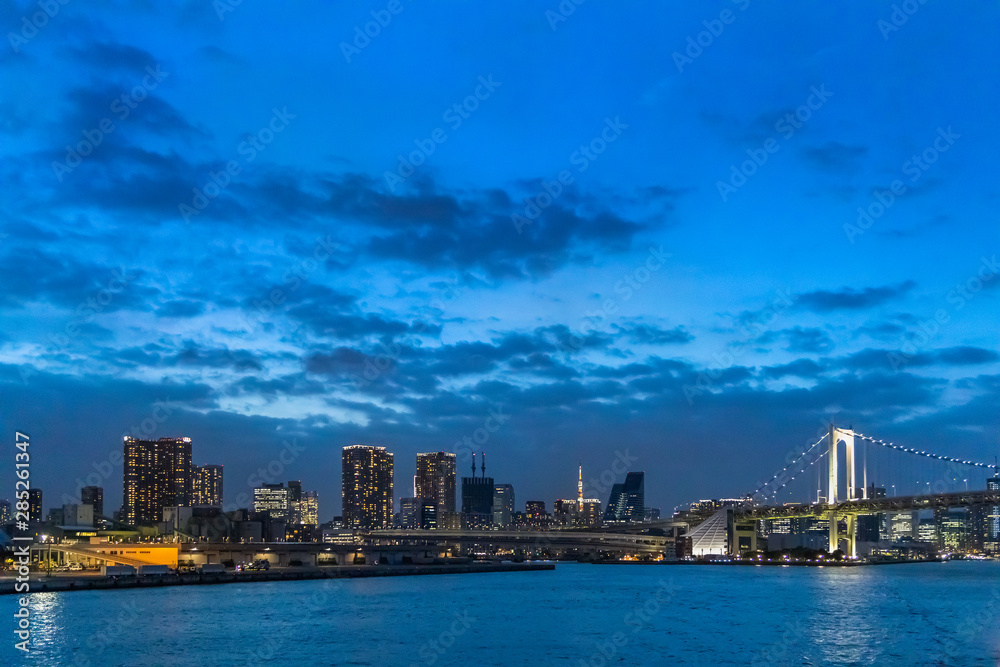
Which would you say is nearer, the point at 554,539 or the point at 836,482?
the point at 836,482

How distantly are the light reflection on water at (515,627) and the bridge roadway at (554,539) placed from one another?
3117 inches

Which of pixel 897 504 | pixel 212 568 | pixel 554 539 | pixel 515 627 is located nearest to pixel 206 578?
pixel 212 568

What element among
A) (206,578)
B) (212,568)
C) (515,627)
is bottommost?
(212,568)

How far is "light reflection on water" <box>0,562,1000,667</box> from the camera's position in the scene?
34781mm

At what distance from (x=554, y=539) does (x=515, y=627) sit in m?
120

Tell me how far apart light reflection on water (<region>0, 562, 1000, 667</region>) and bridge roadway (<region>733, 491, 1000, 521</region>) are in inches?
1275

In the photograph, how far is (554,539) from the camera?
162375mm

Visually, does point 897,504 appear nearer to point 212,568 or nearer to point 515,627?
point 212,568

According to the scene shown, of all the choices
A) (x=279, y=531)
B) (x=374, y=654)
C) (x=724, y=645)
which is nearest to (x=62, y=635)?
(x=374, y=654)

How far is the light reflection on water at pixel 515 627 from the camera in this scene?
34781 millimetres

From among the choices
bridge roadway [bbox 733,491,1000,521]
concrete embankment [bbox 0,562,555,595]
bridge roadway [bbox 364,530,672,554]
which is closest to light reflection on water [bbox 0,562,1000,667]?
concrete embankment [bbox 0,562,555,595]

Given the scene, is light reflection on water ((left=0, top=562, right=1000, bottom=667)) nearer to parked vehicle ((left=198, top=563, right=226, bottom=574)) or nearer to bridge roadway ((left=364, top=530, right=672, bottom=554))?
parked vehicle ((left=198, top=563, right=226, bottom=574))

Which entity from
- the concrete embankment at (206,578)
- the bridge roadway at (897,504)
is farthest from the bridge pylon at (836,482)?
the concrete embankment at (206,578)

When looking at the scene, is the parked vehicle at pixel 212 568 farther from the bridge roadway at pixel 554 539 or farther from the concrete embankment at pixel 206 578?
the bridge roadway at pixel 554 539
